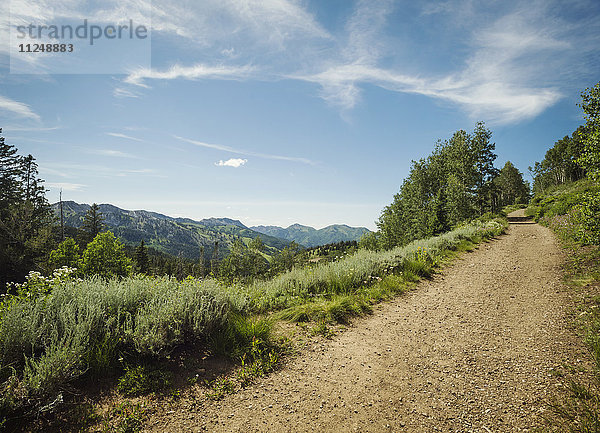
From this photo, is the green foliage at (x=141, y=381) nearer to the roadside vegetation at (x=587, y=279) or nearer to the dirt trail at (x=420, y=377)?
the dirt trail at (x=420, y=377)

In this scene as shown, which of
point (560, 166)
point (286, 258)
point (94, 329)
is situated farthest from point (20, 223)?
point (560, 166)

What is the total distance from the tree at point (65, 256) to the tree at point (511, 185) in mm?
88690

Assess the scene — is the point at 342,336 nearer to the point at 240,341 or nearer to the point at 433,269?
the point at 240,341

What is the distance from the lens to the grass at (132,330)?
3092 millimetres

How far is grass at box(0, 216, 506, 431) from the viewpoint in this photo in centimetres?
309

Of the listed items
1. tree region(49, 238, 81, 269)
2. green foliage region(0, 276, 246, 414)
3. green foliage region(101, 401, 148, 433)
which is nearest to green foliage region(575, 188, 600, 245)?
green foliage region(0, 276, 246, 414)

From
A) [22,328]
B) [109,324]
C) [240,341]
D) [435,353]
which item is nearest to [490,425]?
[435,353]

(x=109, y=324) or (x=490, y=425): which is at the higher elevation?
(x=109, y=324)

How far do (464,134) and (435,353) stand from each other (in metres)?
37.9

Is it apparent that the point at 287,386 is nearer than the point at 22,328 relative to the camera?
No

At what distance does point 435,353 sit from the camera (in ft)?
14.9

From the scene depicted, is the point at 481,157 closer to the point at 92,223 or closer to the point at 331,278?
the point at 331,278

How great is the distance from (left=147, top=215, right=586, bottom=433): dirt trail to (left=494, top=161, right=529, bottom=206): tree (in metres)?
79.6

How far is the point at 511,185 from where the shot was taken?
70.0 meters
